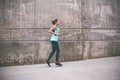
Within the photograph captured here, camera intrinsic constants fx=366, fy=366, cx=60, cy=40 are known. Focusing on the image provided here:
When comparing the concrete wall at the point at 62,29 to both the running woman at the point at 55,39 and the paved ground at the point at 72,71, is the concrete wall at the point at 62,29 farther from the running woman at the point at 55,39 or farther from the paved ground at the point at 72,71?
the running woman at the point at 55,39

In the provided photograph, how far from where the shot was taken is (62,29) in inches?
496

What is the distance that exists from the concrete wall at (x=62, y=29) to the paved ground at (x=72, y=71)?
22.1 inches

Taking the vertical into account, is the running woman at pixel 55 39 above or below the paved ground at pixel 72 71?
above

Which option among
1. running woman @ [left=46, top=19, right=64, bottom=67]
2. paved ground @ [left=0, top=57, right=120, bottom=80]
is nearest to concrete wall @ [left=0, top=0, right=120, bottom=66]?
paved ground @ [left=0, top=57, right=120, bottom=80]

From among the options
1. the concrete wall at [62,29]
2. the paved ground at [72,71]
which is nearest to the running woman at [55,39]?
the paved ground at [72,71]

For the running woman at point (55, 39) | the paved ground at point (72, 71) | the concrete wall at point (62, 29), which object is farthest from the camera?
the concrete wall at point (62, 29)

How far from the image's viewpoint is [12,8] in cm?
1240

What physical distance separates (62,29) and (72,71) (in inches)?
103

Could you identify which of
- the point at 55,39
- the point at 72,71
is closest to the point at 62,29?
the point at 55,39

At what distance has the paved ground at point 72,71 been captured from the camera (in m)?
9.47

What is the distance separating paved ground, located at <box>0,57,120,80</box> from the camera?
373 inches

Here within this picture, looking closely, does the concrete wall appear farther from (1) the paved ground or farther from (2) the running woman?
(2) the running woman

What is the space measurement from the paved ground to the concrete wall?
1.84ft

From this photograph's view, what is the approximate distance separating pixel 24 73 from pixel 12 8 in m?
2.94
